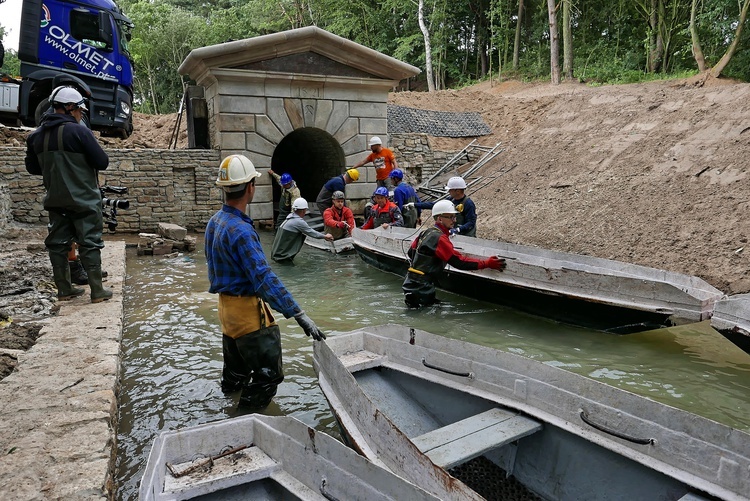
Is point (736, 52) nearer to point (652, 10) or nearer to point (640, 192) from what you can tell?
point (652, 10)

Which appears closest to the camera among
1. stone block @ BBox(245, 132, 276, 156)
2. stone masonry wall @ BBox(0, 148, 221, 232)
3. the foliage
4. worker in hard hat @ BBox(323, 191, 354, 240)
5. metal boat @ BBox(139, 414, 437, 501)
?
metal boat @ BBox(139, 414, 437, 501)

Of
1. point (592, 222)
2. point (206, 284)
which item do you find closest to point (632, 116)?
point (592, 222)

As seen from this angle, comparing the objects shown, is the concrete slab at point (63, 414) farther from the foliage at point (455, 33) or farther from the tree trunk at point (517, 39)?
the tree trunk at point (517, 39)

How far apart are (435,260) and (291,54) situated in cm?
885

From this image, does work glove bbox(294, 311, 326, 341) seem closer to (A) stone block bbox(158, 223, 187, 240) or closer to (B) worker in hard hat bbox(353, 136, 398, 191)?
(A) stone block bbox(158, 223, 187, 240)

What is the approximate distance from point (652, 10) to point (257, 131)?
14586 mm

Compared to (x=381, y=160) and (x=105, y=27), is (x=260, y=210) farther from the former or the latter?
(x=105, y=27)

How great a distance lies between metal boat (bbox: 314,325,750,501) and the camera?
99.3 inches

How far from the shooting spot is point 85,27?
40.6 ft

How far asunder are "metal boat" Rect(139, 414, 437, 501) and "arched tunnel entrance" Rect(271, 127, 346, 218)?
12.3m

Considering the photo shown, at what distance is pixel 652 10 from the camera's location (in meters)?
18.7

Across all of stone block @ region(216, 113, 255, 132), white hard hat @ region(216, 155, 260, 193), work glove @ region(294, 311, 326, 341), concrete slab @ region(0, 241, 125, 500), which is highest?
stone block @ region(216, 113, 255, 132)

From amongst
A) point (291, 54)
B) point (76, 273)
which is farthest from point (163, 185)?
point (76, 273)

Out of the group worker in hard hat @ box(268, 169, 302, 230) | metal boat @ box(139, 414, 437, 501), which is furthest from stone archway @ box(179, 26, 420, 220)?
metal boat @ box(139, 414, 437, 501)
